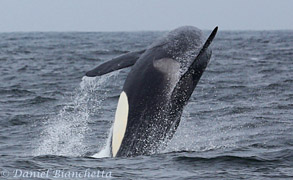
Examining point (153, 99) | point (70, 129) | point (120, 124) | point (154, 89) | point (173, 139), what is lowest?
point (70, 129)

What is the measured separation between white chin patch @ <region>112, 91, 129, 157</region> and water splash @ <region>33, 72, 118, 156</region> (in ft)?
2.48

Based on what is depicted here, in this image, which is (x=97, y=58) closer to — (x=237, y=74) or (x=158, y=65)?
(x=237, y=74)

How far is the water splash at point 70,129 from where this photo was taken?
525 inches

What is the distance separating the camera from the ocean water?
400 inches

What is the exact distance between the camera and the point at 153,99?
10594 millimetres

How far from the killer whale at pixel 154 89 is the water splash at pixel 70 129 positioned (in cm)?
68

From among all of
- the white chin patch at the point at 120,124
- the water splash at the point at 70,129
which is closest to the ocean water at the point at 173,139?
the water splash at the point at 70,129

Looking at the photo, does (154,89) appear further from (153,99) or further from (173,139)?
(173,139)

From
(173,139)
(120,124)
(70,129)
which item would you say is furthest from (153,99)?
(70,129)

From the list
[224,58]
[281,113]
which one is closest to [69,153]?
[281,113]

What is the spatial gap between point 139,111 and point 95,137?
190 inches

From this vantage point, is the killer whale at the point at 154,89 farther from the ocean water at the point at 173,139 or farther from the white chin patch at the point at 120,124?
the ocean water at the point at 173,139

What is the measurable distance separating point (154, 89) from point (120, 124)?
0.86 m

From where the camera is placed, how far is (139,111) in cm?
1057
